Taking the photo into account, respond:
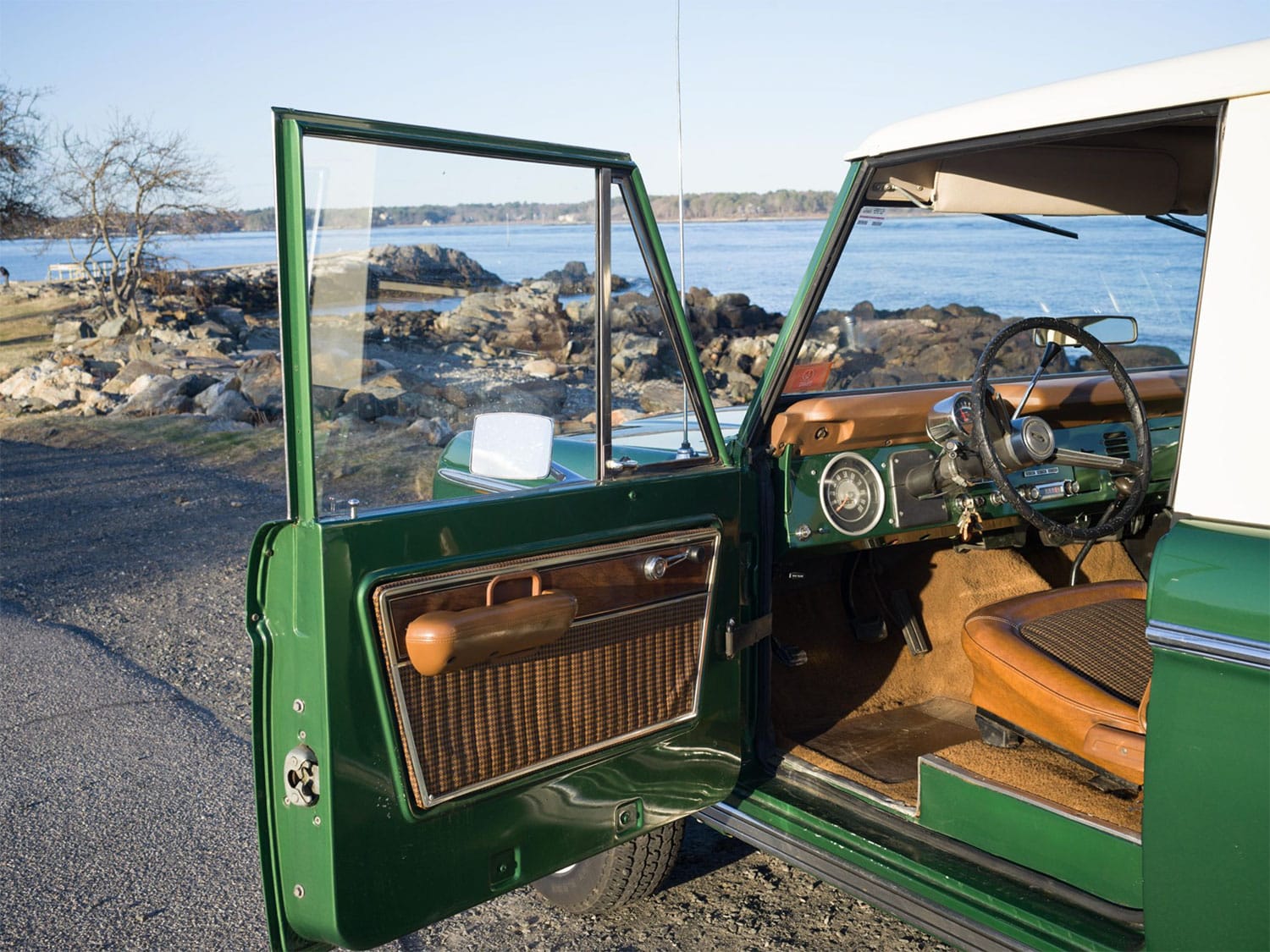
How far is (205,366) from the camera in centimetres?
1931

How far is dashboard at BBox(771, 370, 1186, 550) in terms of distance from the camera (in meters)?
3.22

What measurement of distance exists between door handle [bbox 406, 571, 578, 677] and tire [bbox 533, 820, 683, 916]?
0.88 m

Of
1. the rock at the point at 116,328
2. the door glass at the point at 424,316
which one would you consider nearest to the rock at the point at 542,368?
the door glass at the point at 424,316

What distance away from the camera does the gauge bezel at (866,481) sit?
3.27 m

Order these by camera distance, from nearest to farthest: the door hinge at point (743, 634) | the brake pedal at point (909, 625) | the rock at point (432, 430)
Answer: the rock at point (432, 430), the door hinge at point (743, 634), the brake pedal at point (909, 625)

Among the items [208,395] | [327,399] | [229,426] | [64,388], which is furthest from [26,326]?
[327,399]

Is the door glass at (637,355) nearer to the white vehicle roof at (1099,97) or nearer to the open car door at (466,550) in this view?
the open car door at (466,550)

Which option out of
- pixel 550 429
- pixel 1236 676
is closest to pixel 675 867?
pixel 550 429

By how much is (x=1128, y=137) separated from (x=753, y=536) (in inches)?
57.5

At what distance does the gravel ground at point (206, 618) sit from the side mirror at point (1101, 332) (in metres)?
1.66

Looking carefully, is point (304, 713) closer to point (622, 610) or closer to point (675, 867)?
point (622, 610)

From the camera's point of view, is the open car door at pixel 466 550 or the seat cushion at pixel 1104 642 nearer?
the open car door at pixel 466 550

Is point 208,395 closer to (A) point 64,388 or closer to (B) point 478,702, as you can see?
(A) point 64,388

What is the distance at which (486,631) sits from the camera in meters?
2.30
